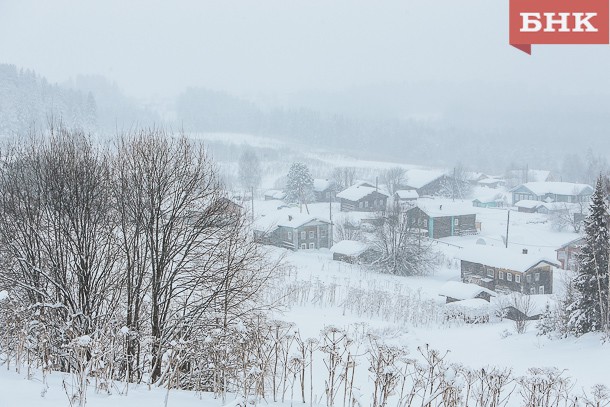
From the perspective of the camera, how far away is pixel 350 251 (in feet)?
152

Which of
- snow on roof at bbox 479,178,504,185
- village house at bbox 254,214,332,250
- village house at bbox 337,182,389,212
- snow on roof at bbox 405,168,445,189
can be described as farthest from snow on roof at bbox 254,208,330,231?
snow on roof at bbox 479,178,504,185

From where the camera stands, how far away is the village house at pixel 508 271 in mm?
37625

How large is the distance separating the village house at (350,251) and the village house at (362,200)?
23.0 metres

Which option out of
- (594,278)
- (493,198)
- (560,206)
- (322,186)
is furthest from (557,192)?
(594,278)

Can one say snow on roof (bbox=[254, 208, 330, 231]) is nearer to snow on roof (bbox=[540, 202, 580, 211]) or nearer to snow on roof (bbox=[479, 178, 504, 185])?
snow on roof (bbox=[540, 202, 580, 211])

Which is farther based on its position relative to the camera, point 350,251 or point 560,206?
point 560,206

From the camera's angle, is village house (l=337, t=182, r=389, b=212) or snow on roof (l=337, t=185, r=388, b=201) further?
village house (l=337, t=182, r=389, b=212)

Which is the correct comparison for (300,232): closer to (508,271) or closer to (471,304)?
(508,271)

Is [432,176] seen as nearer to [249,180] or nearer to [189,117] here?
[249,180]

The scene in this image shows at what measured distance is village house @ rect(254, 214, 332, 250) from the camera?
51188 mm

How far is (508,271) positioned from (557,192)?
49.4 meters

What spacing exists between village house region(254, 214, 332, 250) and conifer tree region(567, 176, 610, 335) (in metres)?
32.3

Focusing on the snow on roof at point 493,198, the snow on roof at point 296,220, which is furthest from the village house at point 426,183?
the snow on roof at point 296,220

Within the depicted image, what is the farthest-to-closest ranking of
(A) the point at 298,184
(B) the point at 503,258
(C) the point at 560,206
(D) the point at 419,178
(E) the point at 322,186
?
(D) the point at 419,178, (E) the point at 322,186, (A) the point at 298,184, (C) the point at 560,206, (B) the point at 503,258
